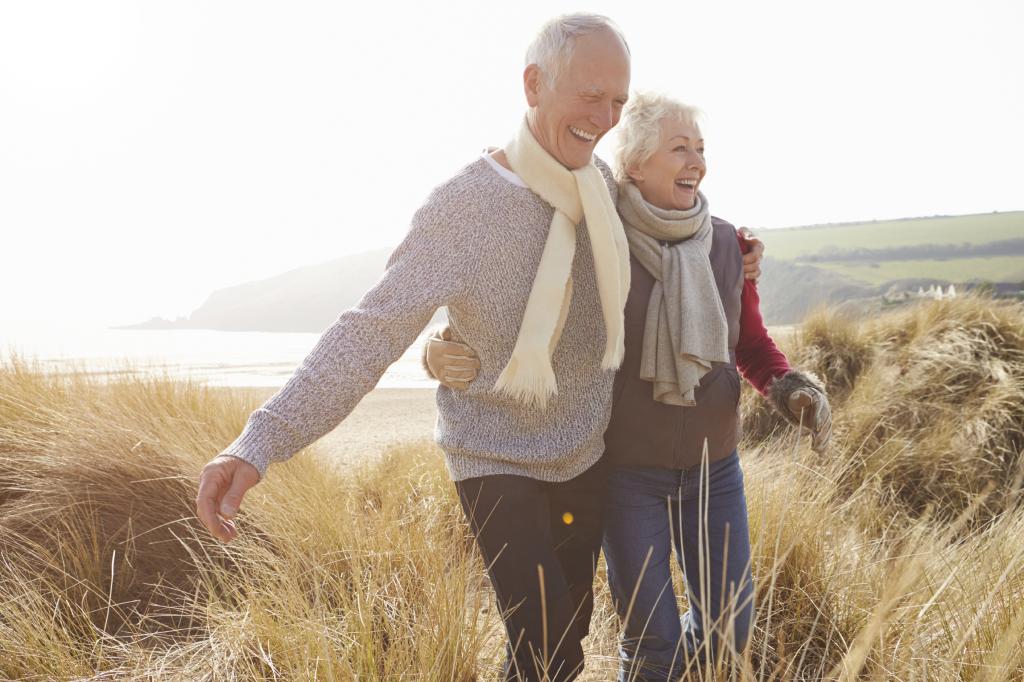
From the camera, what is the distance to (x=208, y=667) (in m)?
2.27

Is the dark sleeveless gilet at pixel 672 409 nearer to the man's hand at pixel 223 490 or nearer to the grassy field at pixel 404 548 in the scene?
the grassy field at pixel 404 548

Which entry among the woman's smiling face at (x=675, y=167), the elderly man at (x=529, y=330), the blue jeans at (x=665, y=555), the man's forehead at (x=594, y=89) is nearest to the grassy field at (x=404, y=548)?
the blue jeans at (x=665, y=555)

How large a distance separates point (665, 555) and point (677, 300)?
2.27ft

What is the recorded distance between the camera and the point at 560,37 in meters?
1.91

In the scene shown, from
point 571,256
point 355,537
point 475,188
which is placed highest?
point 475,188

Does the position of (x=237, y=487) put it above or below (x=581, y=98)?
below

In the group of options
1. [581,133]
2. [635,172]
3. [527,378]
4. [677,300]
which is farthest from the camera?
[635,172]

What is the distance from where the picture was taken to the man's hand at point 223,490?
1.54m

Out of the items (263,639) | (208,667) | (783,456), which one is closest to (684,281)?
(263,639)

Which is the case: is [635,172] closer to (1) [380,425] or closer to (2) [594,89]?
(2) [594,89]

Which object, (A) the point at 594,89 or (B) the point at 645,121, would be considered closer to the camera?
(A) the point at 594,89

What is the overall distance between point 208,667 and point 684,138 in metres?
2.07

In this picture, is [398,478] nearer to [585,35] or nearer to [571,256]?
[571,256]

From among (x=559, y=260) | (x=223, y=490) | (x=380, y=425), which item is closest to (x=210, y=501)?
(x=223, y=490)
